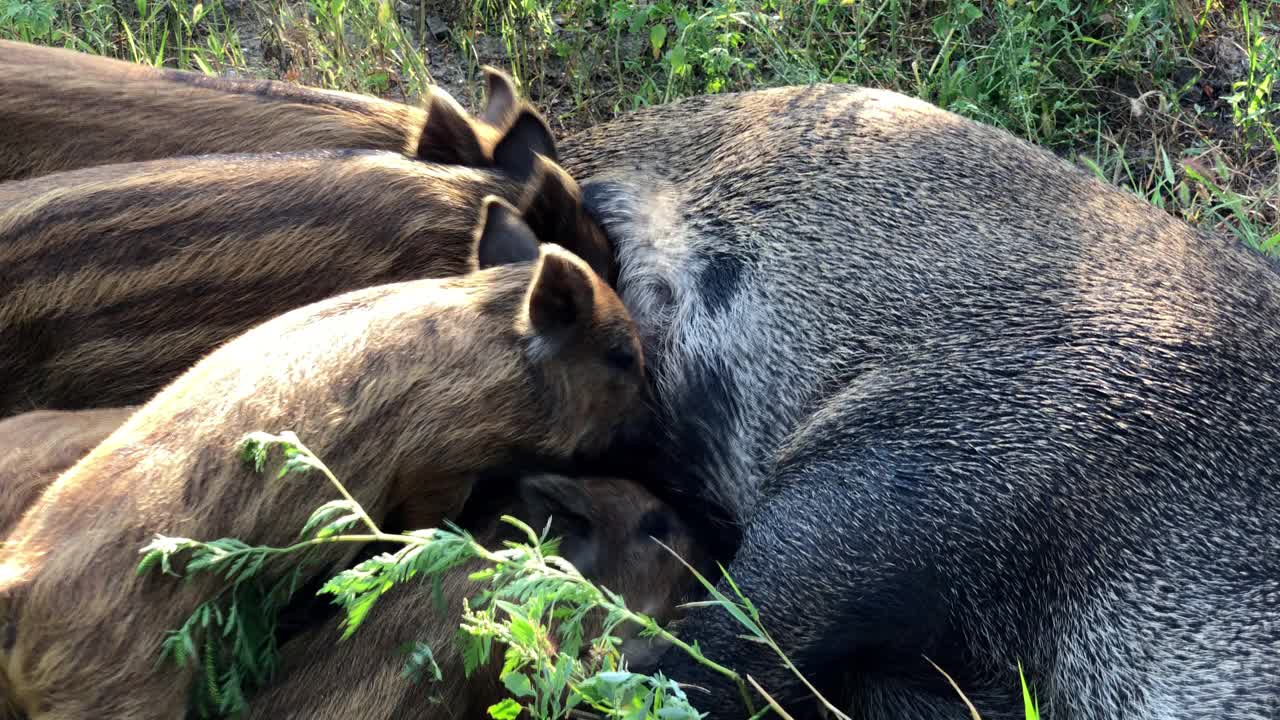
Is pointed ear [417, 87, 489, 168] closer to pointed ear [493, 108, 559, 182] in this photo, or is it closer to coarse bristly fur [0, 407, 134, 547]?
pointed ear [493, 108, 559, 182]

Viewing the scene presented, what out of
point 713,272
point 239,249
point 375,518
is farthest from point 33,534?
point 713,272

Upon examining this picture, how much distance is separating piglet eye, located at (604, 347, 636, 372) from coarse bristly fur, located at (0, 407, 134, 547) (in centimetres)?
104

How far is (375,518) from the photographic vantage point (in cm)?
293

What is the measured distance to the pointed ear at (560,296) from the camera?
3.05 meters

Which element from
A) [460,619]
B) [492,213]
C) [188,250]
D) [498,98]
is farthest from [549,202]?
[460,619]

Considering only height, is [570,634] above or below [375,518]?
above

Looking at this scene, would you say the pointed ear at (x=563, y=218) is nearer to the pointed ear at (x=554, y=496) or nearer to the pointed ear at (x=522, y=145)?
the pointed ear at (x=522, y=145)

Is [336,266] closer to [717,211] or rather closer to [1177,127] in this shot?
[717,211]

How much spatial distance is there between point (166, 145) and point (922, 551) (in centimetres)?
233

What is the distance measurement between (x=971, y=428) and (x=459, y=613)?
1076 millimetres

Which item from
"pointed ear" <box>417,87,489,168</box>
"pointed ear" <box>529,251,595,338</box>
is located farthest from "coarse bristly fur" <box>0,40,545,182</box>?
"pointed ear" <box>529,251,595,338</box>

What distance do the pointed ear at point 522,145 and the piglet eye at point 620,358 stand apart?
2.37ft

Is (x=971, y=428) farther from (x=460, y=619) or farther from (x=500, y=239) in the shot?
(x=500, y=239)

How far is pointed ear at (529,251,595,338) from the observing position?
120 inches
